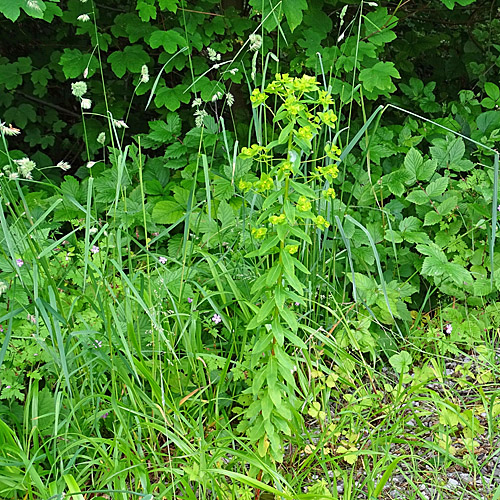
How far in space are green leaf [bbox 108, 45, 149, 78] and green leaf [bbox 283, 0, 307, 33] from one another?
2.93 ft

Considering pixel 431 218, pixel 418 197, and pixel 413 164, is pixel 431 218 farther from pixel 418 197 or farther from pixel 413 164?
pixel 413 164

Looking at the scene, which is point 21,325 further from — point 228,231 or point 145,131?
point 145,131

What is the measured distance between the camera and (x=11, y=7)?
195cm

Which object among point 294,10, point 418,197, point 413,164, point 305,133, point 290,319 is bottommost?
point 418,197

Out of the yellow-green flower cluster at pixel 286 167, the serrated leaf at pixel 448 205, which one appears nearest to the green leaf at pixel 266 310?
the yellow-green flower cluster at pixel 286 167

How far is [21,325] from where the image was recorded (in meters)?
1.97

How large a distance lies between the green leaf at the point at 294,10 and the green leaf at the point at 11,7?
1008 mm

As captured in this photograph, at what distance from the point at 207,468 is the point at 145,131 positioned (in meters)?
2.93

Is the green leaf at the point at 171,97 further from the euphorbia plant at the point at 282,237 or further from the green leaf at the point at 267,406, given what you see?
the green leaf at the point at 267,406

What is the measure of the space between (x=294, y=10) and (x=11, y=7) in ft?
3.53

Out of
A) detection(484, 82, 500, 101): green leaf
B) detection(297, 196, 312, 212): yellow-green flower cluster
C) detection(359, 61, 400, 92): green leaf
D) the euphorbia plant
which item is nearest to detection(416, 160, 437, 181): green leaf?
detection(359, 61, 400, 92): green leaf

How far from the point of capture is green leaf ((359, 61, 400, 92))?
250cm

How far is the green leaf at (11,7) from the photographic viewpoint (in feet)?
6.37

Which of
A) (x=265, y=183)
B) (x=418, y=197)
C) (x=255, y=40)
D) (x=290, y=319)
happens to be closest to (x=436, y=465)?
(x=290, y=319)
